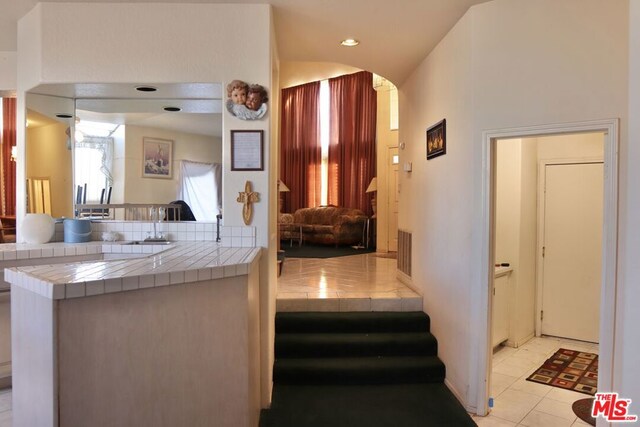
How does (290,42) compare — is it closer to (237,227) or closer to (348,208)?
(237,227)

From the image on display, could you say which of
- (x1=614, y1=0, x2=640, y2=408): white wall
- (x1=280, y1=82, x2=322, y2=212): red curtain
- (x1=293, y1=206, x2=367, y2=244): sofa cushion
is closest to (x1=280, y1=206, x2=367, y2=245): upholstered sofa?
(x1=293, y1=206, x2=367, y2=244): sofa cushion

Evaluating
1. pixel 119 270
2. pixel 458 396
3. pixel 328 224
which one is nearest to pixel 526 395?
pixel 458 396

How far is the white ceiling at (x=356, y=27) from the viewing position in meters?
2.83

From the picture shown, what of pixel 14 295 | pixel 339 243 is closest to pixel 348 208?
pixel 339 243

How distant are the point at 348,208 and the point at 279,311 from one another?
5361 mm

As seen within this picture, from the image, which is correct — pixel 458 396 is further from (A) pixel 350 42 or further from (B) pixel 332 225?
(B) pixel 332 225

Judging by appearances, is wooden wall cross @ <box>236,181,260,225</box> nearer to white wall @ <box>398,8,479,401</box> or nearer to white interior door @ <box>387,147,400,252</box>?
white wall @ <box>398,8,479,401</box>

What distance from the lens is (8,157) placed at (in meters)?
7.43

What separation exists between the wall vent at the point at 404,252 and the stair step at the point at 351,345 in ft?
3.41

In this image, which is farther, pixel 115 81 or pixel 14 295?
pixel 115 81

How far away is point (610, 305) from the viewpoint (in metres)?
2.39

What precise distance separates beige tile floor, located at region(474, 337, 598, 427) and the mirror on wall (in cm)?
283

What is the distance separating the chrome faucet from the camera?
307cm

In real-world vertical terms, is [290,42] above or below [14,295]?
above
